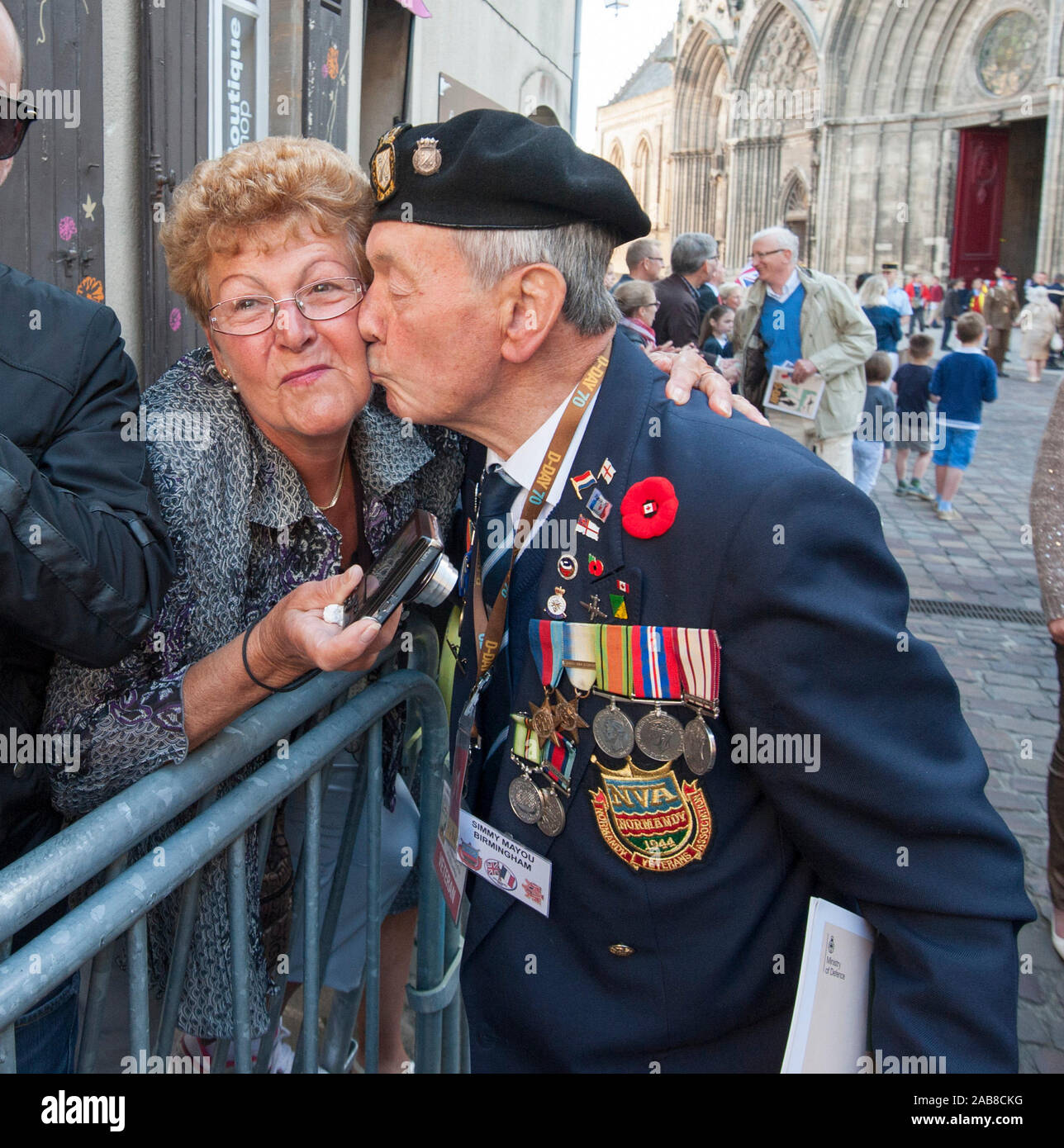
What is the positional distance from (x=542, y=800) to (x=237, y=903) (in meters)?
0.52

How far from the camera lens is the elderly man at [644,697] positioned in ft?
5.03

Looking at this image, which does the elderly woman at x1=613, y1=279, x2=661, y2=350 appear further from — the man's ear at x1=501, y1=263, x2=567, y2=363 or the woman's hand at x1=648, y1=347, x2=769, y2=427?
the man's ear at x1=501, y1=263, x2=567, y2=363

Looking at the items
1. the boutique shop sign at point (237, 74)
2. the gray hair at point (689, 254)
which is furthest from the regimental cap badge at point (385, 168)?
the gray hair at point (689, 254)

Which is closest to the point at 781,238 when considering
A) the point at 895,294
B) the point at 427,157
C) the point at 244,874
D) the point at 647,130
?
the point at 427,157

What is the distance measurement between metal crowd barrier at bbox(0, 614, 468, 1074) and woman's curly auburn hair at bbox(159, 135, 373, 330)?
0.83 m

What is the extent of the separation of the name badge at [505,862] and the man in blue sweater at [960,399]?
915 centimetres

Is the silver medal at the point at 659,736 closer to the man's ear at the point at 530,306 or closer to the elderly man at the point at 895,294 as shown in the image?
the man's ear at the point at 530,306

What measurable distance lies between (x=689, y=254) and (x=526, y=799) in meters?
9.02

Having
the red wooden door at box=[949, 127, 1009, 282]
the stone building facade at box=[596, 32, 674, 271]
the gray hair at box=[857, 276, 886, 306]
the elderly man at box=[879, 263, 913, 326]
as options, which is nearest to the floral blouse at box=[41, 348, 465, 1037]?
the gray hair at box=[857, 276, 886, 306]
